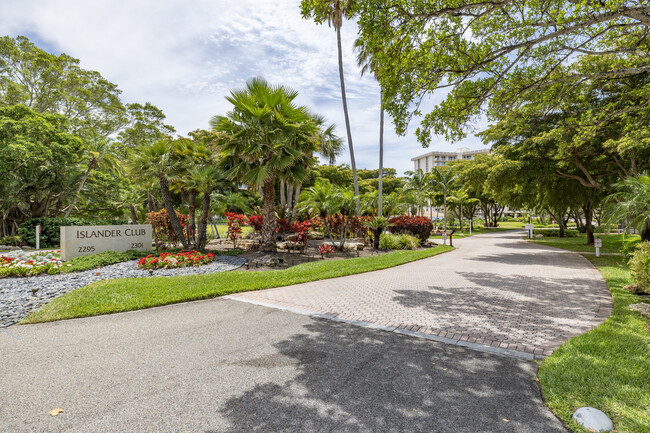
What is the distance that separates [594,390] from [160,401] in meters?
4.24

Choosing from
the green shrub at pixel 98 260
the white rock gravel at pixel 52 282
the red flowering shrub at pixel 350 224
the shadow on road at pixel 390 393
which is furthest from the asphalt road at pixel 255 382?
the red flowering shrub at pixel 350 224

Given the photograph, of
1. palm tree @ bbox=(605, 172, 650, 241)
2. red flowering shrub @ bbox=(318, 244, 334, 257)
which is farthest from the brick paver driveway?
red flowering shrub @ bbox=(318, 244, 334, 257)

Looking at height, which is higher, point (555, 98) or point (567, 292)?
point (555, 98)

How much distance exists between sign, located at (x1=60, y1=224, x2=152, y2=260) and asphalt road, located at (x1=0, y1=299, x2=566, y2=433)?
8365 mm

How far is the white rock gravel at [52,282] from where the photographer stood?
5.95 m

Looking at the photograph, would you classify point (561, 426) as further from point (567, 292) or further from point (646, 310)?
point (567, 292)

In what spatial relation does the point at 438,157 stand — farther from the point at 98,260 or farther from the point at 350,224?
the point at 98,260

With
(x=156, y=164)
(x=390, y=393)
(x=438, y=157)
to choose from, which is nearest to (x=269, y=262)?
(x=156, y=164)

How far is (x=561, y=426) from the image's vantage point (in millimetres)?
2678

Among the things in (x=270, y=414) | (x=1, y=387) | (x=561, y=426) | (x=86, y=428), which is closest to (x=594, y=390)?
(x=561, y=426)

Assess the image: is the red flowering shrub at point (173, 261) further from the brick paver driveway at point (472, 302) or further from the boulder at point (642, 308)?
the boulder at point (642, 308)

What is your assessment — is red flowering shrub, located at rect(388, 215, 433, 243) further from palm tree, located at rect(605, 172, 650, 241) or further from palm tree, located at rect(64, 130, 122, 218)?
palm tree, located at rect(64, 130, 122, 218)

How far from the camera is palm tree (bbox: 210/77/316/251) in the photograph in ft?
38.3

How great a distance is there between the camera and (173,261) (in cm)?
1071
